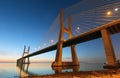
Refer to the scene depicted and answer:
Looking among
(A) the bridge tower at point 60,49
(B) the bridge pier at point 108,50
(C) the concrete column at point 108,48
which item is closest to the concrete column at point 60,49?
(A) the bridge tower at point 60,49

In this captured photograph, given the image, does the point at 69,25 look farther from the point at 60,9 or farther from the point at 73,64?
the point at 73,64

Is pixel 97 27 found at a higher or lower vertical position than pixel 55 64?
higher

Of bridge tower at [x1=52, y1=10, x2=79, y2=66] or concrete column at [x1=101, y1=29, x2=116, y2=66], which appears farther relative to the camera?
bridge tower at [x1=52, y1=10, x2=79, y2=66]

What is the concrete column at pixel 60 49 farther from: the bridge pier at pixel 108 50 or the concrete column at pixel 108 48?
the concrete column at pixel 108 48

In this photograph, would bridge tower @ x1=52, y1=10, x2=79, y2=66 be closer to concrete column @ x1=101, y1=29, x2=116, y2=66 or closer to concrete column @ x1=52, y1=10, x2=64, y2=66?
concrete column @ x1=52, y1=10, x2=64, y2=66

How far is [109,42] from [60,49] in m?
10.2

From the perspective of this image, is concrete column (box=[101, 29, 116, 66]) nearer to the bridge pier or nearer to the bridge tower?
the bridge pier

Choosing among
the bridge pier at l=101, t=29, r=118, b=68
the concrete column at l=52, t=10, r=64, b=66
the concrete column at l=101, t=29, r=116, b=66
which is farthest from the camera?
the concrete column at l=52, t=10, r=64, b=66

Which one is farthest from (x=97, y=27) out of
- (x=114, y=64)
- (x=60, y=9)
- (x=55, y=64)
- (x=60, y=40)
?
(x=60, y=9)

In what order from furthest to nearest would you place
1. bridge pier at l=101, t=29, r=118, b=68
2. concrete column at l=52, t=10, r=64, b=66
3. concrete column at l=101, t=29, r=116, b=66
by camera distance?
concrete column at l=52, t=10, r=64, b=66 → concrete column at l=101, t=29, r=116, b=66 → bridge pier at l=101, t=29, r=118, b=68

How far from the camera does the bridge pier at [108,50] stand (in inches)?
488

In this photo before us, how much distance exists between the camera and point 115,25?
523 inches

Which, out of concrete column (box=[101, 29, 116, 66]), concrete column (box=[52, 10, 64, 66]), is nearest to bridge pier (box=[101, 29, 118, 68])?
concrete column (box=[101, 29, 116, 66])

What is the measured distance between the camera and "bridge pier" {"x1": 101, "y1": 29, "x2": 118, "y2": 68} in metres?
12.4
